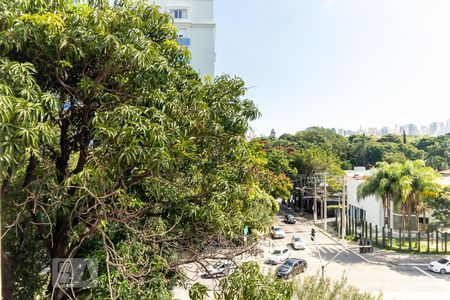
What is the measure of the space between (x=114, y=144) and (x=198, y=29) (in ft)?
57.1

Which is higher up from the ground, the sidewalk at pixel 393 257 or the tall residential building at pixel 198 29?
the tall residential building at pixel 198 29

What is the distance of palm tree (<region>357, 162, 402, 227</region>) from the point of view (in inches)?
633

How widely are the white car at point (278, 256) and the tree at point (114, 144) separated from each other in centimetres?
1092

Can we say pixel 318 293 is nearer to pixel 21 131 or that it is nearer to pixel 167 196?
pixel 167 196

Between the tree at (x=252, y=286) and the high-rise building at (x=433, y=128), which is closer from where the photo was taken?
the tree at (x=252, y=286)

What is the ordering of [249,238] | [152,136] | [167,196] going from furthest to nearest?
1. [249,238]
2. [167,196]
3. [152,136]

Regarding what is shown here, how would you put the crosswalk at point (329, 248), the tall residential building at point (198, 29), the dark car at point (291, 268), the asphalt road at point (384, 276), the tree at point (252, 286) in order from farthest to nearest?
the tall residential building at point (198, 29) < the crosswalk at point (329, 248) < the dark car at point (291, 268) < the asphalt road at point (384, 276) < the tree at point (252, 286)

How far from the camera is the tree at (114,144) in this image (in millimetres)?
3053

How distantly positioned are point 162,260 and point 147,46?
2465 millimetres

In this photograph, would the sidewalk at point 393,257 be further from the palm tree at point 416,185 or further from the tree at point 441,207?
the palm tree at point 416,185

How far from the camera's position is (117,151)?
10.5 feet

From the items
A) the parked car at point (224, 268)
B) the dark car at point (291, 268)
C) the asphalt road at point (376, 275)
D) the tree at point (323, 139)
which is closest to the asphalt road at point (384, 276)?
the asphalt road at point (376, 275)

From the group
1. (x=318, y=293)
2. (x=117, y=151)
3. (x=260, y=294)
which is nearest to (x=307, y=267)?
(x=318, y=293)

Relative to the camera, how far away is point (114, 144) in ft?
10.5
